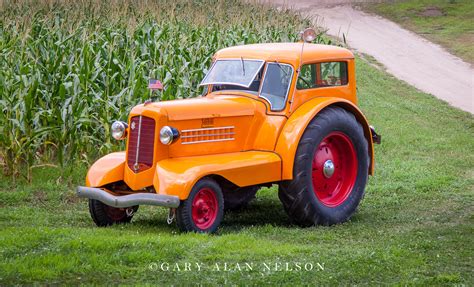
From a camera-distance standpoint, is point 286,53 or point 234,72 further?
point 234,72

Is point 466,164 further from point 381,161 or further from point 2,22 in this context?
point 2,22

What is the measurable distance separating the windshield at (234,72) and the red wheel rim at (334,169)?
1078mm

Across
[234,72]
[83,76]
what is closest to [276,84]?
[234,72]

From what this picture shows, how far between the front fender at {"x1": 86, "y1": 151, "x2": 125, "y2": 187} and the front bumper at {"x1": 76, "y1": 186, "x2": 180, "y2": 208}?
0.54 feet

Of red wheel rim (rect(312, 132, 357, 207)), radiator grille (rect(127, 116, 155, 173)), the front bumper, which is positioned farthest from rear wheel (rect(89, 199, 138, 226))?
red wheel rim (rect(312, 132, 357, 207))

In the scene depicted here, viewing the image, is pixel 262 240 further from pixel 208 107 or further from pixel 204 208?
pixel 208 107

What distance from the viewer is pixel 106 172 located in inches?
388

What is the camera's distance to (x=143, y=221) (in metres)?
10.4

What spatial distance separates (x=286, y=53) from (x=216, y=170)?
1.85 m

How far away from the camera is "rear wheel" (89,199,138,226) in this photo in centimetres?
995

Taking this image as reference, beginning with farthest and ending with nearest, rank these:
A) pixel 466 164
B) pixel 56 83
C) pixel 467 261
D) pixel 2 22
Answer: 1. pixel 2 22
2. pixel 466 164
3. pixel 56 83
4. pixel 467 261

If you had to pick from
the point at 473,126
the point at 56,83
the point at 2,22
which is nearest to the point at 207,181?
the point at 56,83

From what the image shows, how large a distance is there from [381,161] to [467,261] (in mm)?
6060

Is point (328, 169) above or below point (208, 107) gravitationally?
below
